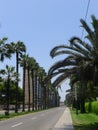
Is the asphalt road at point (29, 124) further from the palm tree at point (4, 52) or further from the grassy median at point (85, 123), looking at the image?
the palm tree at point (4, 52)

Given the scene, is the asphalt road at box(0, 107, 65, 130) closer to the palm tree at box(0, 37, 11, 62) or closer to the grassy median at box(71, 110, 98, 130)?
the grassy median at box(71, 110, 98, 130)

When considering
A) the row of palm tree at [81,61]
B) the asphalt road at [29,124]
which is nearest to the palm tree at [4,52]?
the asphalt road at [29,124]

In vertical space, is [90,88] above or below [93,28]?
below

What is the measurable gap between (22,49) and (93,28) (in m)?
49.7

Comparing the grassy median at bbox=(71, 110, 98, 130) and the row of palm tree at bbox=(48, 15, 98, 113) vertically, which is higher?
the row of palm tree at bbox=(48, 15, 98, 113)

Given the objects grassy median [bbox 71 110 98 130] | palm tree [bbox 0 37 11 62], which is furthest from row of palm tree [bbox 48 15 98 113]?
palm tree [bbox 0 37 11 62]

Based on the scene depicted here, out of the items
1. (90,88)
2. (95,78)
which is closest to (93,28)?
(95,78)

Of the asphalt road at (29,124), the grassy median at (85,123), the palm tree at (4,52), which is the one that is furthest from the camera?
the palm tree at (4,52)

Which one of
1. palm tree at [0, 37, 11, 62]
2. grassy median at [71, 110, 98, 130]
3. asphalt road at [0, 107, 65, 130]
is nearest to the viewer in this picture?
grassy median at [71, 110, 98, 130]

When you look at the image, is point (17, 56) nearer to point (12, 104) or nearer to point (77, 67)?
point (77, 67)

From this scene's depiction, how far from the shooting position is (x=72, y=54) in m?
30.3

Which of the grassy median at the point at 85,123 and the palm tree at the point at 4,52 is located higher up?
the palm tree at the point at 4,52

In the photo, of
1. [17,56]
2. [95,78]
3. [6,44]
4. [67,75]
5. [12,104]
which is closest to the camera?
[95,78]

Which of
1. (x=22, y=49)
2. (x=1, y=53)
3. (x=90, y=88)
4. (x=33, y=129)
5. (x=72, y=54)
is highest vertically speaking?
(x=22, y=49)
